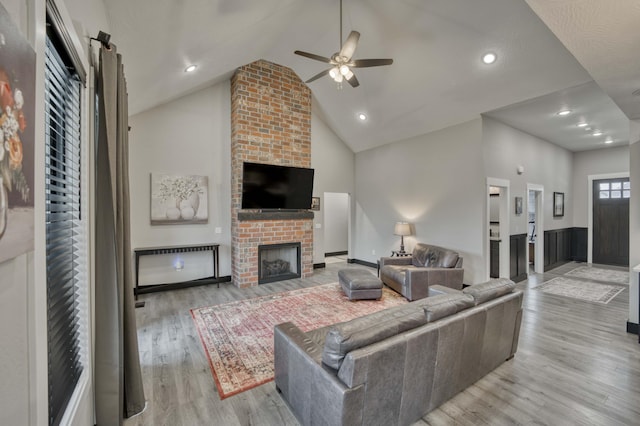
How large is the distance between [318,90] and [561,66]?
4.00m

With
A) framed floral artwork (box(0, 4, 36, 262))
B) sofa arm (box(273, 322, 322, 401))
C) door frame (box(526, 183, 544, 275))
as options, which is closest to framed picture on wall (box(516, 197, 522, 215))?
door frame (box(526, 183, 544, 275))

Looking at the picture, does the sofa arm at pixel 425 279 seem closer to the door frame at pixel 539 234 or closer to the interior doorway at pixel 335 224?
the door frame at pixel 539 234

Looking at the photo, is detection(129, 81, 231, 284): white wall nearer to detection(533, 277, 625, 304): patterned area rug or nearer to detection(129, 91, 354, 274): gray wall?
detection(129, 91, 354, 274): gray wall

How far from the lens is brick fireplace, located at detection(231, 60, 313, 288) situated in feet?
17.5

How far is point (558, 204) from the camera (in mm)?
7457

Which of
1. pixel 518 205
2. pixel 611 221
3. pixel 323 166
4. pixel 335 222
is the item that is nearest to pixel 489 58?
pixel 518 205

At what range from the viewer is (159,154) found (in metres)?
5.03

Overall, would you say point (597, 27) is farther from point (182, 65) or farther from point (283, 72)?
point (283, 72)

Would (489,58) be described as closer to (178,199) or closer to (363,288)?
(363,288)

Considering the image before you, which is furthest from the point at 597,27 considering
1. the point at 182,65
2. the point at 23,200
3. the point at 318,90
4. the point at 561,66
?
the point at 318,90

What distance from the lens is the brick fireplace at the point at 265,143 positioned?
5.34 metres

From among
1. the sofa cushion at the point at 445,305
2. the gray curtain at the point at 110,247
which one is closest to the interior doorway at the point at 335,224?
the sofa cushion at the point at 445,305

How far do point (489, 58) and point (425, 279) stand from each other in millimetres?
3310

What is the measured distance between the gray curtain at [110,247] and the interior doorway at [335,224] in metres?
7.08
